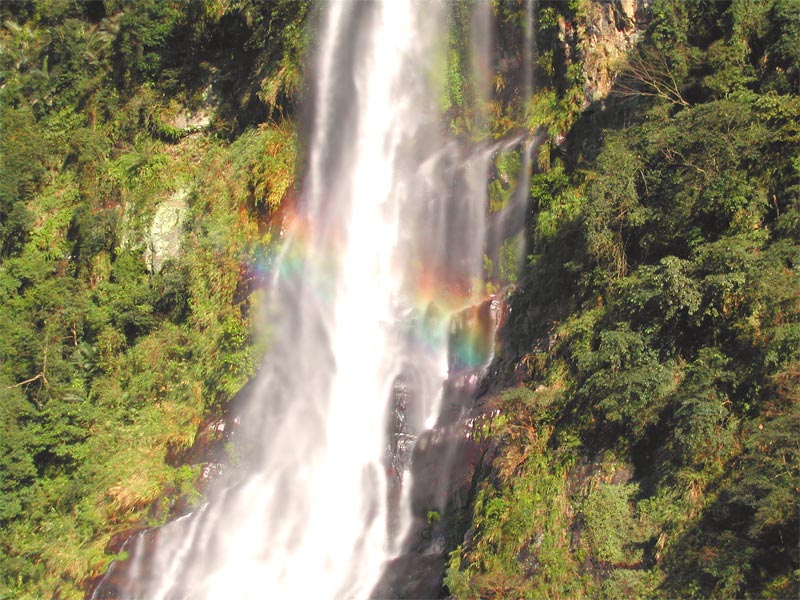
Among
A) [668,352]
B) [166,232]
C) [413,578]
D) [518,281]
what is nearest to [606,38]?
[518,281]

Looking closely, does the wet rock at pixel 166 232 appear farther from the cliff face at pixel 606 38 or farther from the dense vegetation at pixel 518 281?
the cliff face at pixel 606 38

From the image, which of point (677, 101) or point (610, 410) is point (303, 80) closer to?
point (677, 101)

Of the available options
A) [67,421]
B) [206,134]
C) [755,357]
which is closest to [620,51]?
[755,357]

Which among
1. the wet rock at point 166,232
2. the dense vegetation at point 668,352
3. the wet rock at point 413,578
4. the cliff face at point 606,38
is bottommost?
the wet rock at point 413,578

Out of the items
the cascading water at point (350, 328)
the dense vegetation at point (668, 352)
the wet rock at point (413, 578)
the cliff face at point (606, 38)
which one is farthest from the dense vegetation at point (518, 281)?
the cascading water at point (350, 328)

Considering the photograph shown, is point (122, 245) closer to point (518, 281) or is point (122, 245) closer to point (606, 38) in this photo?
point (518, 281)
